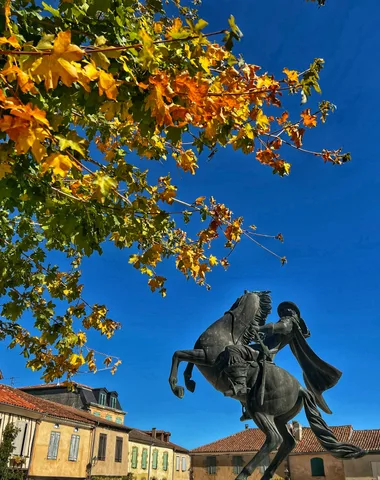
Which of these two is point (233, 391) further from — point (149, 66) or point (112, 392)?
point (112, 392)

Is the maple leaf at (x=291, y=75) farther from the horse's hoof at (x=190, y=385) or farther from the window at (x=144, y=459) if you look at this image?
the window at (x=144, y=459)

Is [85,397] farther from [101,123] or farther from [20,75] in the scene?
[20,75]

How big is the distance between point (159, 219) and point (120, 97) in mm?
1862

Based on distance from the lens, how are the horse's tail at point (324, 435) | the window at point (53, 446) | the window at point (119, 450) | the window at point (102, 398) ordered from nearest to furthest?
the horse's tail at point (324, 435) → the window at point (53, 446) → the window at point (119, 450) → the window at point (102, 398)

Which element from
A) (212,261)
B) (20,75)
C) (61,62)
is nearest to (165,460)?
(212,261)

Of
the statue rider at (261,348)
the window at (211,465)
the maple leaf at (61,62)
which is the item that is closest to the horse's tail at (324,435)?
the statue rider at (261,348)

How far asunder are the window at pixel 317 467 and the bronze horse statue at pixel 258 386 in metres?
36.9

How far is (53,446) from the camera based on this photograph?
26.3 metres

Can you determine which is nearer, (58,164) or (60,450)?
(58,164)

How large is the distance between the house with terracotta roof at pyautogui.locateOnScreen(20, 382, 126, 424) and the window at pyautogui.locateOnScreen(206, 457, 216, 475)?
392 inches

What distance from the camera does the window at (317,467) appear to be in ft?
121

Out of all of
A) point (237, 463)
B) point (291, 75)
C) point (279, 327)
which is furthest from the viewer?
point (237, 463)

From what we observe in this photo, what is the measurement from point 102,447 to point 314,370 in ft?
96.8

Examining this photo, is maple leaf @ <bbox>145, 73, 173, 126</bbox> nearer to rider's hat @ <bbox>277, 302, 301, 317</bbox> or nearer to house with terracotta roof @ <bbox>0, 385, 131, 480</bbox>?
rider's hat @ <bbox>277, 302, 301, 317</bbox>
